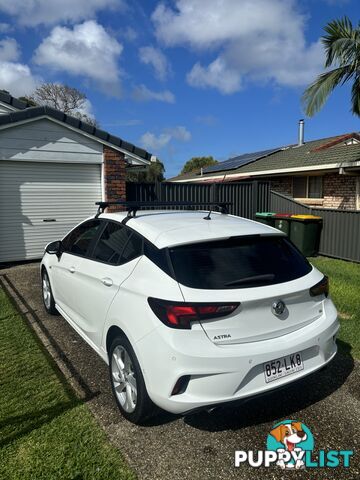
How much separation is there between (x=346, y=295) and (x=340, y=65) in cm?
651

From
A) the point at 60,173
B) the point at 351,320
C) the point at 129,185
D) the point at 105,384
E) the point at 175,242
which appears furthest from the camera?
the point at 129,185

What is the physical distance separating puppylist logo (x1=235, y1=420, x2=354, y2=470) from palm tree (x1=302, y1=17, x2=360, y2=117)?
914cm

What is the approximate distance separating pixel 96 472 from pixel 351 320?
3.85 meters

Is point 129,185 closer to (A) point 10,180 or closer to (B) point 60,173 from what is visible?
(B) point 60,173

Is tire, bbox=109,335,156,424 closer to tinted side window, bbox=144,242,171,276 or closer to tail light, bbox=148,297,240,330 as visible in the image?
tail light, bbox=148,297,240,330

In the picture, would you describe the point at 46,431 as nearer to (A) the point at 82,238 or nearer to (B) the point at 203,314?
(B) the point at 203,314

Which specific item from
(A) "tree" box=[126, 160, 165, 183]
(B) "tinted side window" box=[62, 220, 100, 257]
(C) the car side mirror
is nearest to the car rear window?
(B) "tinted side window" box=[62, 220, 100, 257]

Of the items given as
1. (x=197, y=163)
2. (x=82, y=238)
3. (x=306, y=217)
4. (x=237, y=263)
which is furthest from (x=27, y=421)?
(x=197, y=163)

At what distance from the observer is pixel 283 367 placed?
2.50 metres

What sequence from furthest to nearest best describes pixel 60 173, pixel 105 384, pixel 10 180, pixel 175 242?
pixel 60 173 → pixel 10 180 → pixel 105 384 → pixel 175 242

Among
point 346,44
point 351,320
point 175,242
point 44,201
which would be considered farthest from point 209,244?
point 346,44

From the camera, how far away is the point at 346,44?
351 inches

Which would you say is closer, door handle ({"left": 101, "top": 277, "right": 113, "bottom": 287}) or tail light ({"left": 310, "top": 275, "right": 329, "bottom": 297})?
tail light ({"left": 310, "top": 275, "right": 329, "bottom": 297})

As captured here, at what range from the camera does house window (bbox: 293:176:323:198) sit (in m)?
14.8
